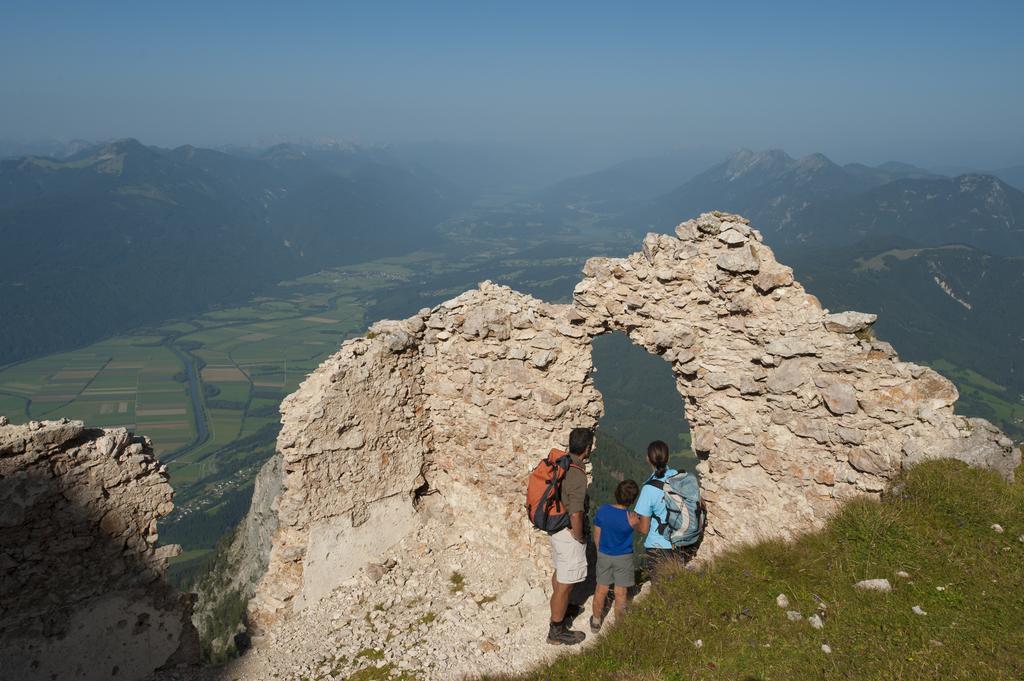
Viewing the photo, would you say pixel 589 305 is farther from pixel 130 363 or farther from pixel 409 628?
pixel 130 363

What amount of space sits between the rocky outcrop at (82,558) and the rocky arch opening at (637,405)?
50407 millimetres

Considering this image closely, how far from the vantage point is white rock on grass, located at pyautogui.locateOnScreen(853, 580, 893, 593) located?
679cm

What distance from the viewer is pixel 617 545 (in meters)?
7.84

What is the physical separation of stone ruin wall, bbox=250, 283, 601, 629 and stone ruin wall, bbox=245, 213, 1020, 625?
0.03 meters

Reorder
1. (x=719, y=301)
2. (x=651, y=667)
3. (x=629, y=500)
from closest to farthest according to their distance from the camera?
(x=651, y=667)
(x=629, y=500)
(x=719, y=301)

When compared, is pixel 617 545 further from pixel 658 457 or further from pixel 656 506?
pixel 658 457

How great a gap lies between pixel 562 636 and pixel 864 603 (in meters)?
4.05

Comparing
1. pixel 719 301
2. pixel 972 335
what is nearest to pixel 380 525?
pixel 719 301

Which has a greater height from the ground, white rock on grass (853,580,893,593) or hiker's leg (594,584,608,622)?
white rock on grass (853,580,893,593)

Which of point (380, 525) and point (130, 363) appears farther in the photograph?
point (130, 363)

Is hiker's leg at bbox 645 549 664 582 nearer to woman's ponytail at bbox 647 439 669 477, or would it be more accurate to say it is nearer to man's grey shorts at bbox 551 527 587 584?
man's grey shorts at bbox 551 527 587 584

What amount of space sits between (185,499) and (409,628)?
90073 millimetres

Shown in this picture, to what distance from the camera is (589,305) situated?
10.6 meters

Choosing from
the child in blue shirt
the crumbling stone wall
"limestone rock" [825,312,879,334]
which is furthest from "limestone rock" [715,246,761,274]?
the child in blue shirt
